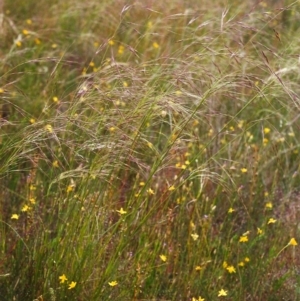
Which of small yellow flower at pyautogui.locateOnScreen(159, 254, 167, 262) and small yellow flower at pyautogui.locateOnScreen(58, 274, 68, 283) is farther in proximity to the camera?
small yellow flower at pyautogui.locateOnScreen(159, 254, 167, 262)

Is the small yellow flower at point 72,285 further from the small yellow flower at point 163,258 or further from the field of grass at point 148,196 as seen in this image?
the small yellow flower at point 163,258

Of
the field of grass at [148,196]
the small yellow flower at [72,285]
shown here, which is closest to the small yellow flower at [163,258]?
the field of grass at [148,196]

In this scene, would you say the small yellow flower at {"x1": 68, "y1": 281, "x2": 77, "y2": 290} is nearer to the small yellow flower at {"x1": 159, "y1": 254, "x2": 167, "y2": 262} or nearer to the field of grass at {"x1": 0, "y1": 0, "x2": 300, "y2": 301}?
the field of grass at {"x1": 0, "y1": 0, "x2": 300, "y2": 301}

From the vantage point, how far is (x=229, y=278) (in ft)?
10.3

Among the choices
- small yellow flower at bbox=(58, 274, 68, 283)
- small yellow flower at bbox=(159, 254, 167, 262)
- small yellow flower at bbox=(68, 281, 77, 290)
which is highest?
small yellow flower at bbox=(58, 274, 68, 283)

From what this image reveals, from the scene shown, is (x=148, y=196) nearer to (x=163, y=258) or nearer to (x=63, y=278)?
(x=163, y=258)

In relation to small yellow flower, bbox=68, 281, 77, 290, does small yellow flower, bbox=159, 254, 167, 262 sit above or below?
below

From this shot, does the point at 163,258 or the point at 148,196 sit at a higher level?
the point at 148,196

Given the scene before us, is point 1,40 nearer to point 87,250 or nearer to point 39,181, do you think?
point 39,181

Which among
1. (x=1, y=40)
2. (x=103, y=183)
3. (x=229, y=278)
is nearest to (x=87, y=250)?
(x=103, y=183)

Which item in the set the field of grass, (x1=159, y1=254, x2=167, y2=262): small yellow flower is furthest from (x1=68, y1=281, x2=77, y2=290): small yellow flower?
(x1=159, y1=254, x2=167, y2=262): small yellow flower

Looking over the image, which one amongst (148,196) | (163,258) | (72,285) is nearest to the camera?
(72,285)

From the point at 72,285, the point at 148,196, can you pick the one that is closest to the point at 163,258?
the point at 148,196

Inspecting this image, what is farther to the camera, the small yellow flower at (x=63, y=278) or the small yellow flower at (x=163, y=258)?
the small yellow flower at (x=163, y=258)
